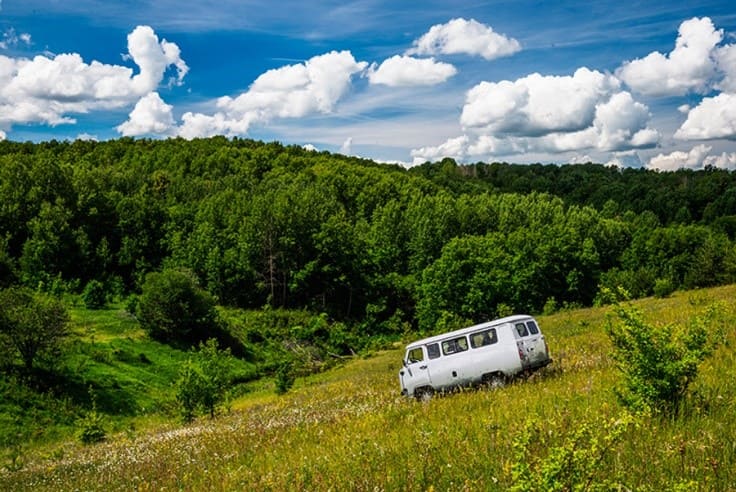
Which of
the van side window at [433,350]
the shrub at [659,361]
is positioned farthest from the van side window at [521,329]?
the shrub at [659,361]

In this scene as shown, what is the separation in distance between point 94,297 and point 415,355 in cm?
6161

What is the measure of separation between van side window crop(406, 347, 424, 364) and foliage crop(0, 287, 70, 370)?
111ft

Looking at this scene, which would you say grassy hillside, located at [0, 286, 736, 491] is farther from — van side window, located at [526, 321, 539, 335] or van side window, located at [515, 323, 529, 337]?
van side window, located at [526, 321, 539, 335]

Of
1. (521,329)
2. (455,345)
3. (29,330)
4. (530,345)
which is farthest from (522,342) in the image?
(29,330)

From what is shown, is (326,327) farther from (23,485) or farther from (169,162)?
(169,162)

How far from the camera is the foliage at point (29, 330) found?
41.3 meters

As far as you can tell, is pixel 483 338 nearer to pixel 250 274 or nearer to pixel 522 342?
pixel 522 342

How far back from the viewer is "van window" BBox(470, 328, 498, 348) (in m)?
18.1

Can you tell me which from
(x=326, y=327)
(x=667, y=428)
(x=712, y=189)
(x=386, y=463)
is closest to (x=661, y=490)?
(x=667, y=428)

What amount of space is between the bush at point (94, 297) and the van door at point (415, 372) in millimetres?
59719

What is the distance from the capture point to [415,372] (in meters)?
19.4

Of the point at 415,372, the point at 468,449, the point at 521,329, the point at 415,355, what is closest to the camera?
the point at 468,449

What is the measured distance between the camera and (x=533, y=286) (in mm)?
90750

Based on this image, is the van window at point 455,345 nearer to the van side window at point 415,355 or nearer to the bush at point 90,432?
the van side window at point 415,355
